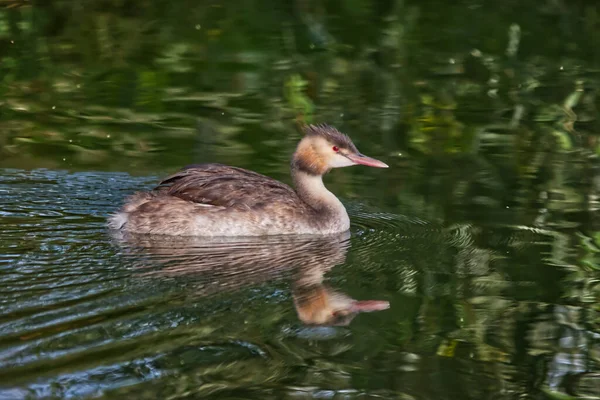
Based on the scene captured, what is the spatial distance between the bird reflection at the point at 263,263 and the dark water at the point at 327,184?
3 cm

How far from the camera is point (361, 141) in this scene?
1180cm

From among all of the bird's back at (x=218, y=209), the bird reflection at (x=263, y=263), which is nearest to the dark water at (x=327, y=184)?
the bird reflection at (x=263, y=263)

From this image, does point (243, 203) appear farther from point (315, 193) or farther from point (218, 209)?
point (315, 193)

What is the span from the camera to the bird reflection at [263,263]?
7590 millimetres

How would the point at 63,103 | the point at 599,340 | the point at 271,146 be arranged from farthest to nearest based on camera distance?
the point at 63,103
the point at 271,146
the point at 599,340

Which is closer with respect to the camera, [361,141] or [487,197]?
[487,197]

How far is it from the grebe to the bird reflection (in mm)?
107

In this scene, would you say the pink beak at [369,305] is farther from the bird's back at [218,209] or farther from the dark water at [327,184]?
the bird's back at [218,209]

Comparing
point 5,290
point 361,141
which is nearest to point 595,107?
point 361,141

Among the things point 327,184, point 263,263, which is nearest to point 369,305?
point 263,263

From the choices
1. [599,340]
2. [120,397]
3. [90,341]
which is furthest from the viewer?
[599,340]

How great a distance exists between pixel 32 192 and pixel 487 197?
3989mm

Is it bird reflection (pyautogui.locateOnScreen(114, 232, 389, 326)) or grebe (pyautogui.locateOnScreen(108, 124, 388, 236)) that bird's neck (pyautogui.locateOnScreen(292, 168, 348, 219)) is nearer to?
grebe (pyautogui.locateOnScreen(108, 124, 388, 236))

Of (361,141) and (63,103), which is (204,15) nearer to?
(63,103)
